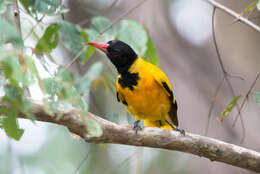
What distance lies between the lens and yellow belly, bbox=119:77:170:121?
3.36 meters

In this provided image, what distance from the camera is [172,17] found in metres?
5.93

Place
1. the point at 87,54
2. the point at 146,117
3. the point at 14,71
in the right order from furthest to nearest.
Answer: the point at 146,117, the point at 87,54, the point at 14,71

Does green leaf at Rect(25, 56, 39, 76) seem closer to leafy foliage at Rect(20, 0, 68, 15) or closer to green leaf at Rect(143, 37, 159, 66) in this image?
leafy foliage at Rect(20, 0, 68, 15)

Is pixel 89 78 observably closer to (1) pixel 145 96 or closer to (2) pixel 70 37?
(2) pixel 70 37

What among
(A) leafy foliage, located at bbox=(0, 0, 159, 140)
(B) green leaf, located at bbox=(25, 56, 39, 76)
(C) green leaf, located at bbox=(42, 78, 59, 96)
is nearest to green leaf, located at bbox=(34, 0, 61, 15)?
(A) leafy foliage, located at bbox=(0, 0, 159, 140)

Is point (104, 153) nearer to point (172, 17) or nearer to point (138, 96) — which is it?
point (172, 17)

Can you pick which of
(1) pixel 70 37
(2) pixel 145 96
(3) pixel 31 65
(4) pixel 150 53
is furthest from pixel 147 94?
(3) pixel 31 65

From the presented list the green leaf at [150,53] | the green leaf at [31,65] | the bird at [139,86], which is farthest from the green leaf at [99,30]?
the green leaf at [31,65]

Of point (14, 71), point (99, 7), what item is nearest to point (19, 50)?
point (14, 71)

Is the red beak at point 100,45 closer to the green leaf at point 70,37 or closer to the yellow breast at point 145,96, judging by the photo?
the green leaf at point 70,37

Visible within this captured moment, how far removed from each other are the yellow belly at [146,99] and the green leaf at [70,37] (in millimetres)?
1034

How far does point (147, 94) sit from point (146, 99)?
5 cm

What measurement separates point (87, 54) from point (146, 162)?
429cm

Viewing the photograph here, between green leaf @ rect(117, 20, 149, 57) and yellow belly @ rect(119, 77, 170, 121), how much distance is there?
2.93 feet
